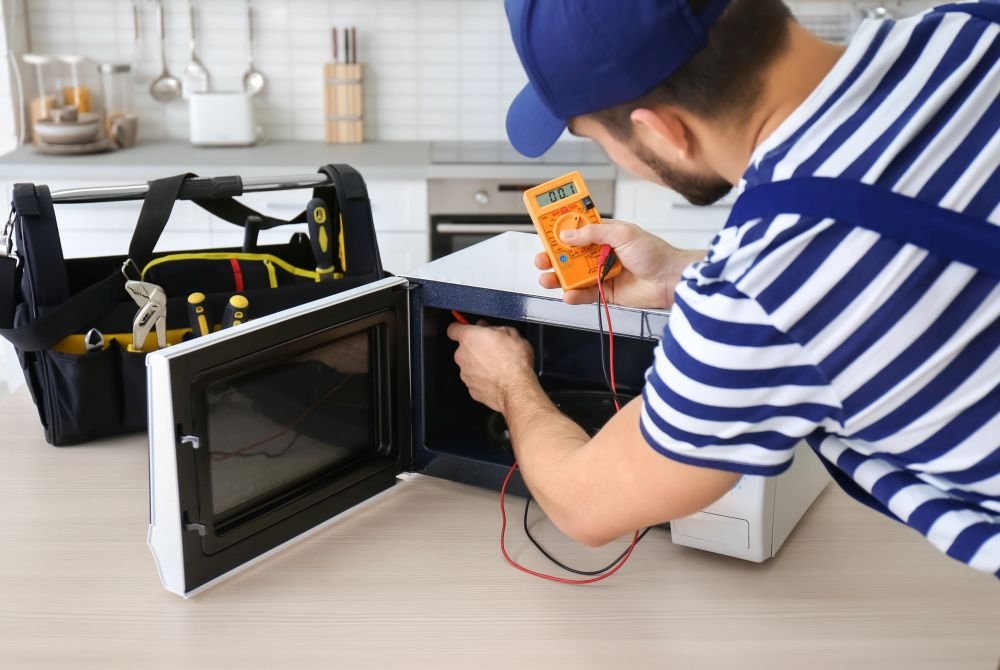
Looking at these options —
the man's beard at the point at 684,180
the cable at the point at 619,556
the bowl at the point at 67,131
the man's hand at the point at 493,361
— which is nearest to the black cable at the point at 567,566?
the cable at the point at 619,556

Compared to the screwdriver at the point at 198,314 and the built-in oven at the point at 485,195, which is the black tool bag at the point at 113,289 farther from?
the built-in oven at the point at 485,195

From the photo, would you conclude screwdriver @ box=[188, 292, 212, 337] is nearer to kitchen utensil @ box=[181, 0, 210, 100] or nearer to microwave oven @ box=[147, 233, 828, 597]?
microwave oven @ box=[147, 233, 828, 597]

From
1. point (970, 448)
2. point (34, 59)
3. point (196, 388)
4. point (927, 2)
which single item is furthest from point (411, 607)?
point (927, 2)

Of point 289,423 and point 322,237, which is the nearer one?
point 289,423

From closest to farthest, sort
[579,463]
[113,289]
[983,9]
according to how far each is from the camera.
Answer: [983,9] < [579,463] < [113,289]

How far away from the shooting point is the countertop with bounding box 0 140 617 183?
9.22 feet

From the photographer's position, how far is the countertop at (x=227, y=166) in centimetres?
281

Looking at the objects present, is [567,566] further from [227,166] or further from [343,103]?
[343,103]

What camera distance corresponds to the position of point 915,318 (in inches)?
28.0

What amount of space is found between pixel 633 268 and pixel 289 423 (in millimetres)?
411

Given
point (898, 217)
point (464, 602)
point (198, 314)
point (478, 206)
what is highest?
point (898, 217)

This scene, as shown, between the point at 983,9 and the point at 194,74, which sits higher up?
the point at 983,9

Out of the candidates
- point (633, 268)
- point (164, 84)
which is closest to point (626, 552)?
point (633, 268)

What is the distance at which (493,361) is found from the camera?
1180mm
